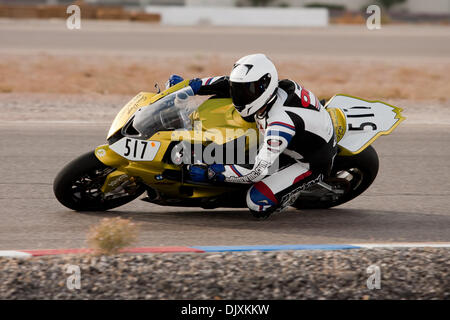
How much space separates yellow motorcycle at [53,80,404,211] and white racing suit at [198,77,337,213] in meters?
0.17

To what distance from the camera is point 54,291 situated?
16.2ft

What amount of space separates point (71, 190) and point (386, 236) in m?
2.76

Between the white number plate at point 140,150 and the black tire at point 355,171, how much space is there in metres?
1.67

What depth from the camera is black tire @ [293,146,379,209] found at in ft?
23.0

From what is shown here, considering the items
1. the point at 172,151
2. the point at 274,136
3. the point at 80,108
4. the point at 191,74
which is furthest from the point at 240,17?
the point at 274,136

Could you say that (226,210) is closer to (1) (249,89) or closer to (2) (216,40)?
(1) (249,89)

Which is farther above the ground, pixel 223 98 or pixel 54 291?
pixel 223 98

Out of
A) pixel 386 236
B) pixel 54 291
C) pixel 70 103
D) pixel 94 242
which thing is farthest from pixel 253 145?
pixel 70 103

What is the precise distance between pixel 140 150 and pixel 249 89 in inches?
41.1

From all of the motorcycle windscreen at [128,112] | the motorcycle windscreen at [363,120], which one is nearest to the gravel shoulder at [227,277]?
the motorcycle windscreen at [128,112]

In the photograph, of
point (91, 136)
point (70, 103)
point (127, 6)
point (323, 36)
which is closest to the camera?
point (91, 136)

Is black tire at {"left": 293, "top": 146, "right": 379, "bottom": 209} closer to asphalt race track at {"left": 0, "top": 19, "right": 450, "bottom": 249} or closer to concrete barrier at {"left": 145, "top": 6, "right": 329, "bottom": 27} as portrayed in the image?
asphalt race track at {"left": 0, "top": 19, "right": 450, "bottom": 249}

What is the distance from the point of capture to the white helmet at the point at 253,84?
622 cm
